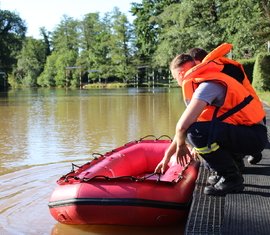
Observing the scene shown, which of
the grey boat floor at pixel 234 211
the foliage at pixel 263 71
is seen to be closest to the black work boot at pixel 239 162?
the grey boat floor at pixel 234 211

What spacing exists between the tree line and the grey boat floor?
2079 cm

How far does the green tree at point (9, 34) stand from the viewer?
60.2 meters

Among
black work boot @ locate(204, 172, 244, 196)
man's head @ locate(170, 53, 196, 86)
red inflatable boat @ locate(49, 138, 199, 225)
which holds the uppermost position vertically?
man's head @ locate(170, 53, 196, 86)

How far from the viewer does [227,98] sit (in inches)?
159

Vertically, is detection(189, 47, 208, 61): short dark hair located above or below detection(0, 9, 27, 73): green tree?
below

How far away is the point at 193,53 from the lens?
461 centimetres

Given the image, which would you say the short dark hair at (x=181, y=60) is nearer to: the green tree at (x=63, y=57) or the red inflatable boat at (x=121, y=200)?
the red inflatable boat at (x=121, y=200)

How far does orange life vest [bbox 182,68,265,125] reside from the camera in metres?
4.03

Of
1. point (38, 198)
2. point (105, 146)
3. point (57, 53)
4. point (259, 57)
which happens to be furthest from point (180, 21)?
point (57, 53)

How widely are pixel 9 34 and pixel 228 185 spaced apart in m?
59.8

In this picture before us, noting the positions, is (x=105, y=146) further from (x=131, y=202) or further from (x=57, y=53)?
(x=57, y=53)

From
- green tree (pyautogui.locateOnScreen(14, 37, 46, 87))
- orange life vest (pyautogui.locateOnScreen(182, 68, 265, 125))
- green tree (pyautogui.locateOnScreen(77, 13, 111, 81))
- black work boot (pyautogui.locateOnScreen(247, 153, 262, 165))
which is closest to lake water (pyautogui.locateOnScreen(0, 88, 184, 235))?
black work boot (pyautogui.locateOnScreen(247, 153, 262, 165))

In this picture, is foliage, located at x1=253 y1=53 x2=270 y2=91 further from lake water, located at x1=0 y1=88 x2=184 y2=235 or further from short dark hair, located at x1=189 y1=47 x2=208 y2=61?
short dark hair, located at x1=189 y1=47 x2=208 y2=61

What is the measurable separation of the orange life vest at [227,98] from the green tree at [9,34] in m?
58.8
